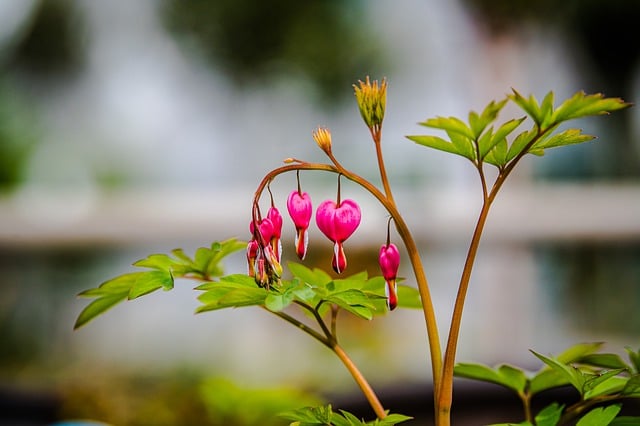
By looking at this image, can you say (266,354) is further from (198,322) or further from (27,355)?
(27,355)

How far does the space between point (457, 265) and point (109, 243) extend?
145cm

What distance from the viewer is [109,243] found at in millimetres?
2680

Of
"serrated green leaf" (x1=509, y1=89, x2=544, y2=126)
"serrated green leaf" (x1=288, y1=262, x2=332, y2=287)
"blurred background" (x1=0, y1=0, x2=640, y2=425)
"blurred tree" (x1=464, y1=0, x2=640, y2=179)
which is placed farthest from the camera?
"blurred tree" (x1=464, y1=0, x2=640, y2=179)

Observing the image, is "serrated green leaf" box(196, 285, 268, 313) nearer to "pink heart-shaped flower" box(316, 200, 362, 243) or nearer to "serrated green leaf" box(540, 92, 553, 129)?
"pink heart-shaped flower" box(316, 200, 362, 243)

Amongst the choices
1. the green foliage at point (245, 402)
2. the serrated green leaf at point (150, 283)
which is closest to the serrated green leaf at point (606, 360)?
the serrated green leaf at point (150, 283)

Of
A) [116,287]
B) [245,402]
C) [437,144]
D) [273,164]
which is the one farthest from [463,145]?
[273,164]

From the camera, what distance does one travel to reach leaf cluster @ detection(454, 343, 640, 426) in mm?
368

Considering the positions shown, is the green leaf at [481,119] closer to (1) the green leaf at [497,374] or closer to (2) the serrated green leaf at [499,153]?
(2) the serrated green leaf at [499,153]

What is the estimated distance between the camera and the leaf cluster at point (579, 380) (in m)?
0.37

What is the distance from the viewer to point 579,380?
382 millimetres

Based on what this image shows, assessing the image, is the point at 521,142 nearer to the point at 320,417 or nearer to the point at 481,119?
the point at 481,119

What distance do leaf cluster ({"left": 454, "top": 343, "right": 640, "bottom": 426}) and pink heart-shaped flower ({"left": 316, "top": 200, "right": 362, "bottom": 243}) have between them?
13cm

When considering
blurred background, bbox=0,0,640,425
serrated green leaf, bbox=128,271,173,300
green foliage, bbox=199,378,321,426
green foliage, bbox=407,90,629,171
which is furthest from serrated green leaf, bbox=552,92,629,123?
blurred background, bbox=0,0,640,425

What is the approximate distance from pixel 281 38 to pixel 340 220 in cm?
265
